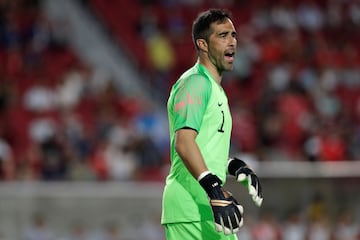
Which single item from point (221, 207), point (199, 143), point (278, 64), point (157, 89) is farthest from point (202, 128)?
point (157, 89)

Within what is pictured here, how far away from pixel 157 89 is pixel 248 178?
39.9 ft

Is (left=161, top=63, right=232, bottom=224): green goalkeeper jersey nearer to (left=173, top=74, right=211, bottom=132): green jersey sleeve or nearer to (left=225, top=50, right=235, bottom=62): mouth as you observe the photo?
(left=173, top=74, right=211, bottom=132): green jersey sleeve

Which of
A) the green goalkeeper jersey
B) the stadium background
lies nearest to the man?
the green goalkeeper jersey

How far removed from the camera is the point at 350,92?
57.1ft

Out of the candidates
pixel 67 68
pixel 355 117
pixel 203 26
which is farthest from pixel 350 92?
pixel 203 26

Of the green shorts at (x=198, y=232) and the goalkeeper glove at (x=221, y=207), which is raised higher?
the goalkeeper glove at (x=221, y=207)

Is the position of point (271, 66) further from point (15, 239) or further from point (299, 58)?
point (15, 239)

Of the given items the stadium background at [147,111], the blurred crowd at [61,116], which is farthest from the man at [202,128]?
the blurred crowd at [61,116]

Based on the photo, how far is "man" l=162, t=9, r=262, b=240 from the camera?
5.54 meters

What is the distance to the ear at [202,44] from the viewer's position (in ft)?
19.0

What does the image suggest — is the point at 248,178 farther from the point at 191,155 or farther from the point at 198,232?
the point at 191,155

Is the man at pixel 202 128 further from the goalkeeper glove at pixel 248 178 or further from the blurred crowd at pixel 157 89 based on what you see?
the blurred crowd at pixel 157 89

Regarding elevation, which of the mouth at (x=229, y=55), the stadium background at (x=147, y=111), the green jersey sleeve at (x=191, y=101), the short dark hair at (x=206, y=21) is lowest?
the stadium background at (x=147, y=111)

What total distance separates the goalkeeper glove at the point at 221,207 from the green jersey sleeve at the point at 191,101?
12.4 inches
